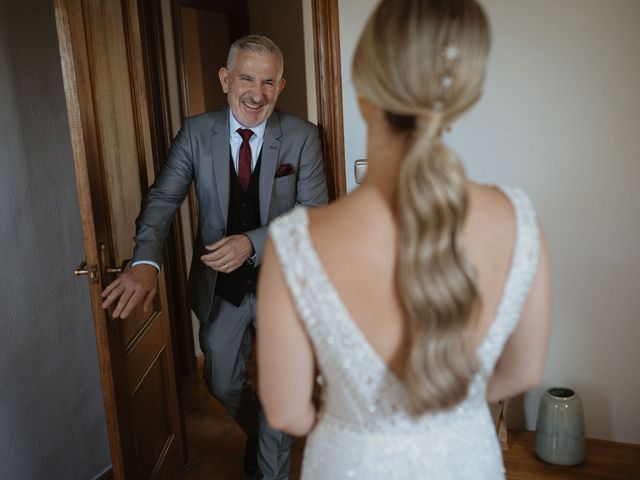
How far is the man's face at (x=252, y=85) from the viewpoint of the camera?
2.37 metres

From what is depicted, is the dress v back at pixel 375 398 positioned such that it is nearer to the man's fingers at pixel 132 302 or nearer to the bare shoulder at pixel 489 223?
the bare shoulder at pixel 489 223

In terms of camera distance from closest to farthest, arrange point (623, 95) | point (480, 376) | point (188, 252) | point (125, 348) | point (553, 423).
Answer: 1. point (480, 376)
2. point (125, 348)
3. point (623, 95)
4. point (553, 423)
5. point (188, 252)

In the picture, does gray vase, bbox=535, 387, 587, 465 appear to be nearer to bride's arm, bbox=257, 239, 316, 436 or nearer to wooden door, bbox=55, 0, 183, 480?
wooden door, bbox=55, 0, 183, 480

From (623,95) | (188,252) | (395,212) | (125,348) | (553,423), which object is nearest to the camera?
(395,212)

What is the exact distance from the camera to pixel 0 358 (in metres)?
2.14

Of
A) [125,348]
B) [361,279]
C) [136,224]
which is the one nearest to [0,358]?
[125,348]

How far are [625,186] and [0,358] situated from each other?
232cm

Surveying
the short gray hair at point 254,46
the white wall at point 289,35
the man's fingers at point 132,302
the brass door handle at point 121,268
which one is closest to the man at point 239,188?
the short gray hair at point 254,46

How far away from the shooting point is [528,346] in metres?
1.17

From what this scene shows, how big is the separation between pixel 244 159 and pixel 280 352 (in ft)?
4.89

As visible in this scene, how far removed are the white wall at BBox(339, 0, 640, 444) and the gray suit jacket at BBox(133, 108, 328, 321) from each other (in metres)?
0.30

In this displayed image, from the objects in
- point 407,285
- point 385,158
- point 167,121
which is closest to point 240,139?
point 167,121

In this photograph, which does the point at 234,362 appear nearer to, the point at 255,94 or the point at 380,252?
the point at 255,94

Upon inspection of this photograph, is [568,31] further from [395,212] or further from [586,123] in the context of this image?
[395,212]
